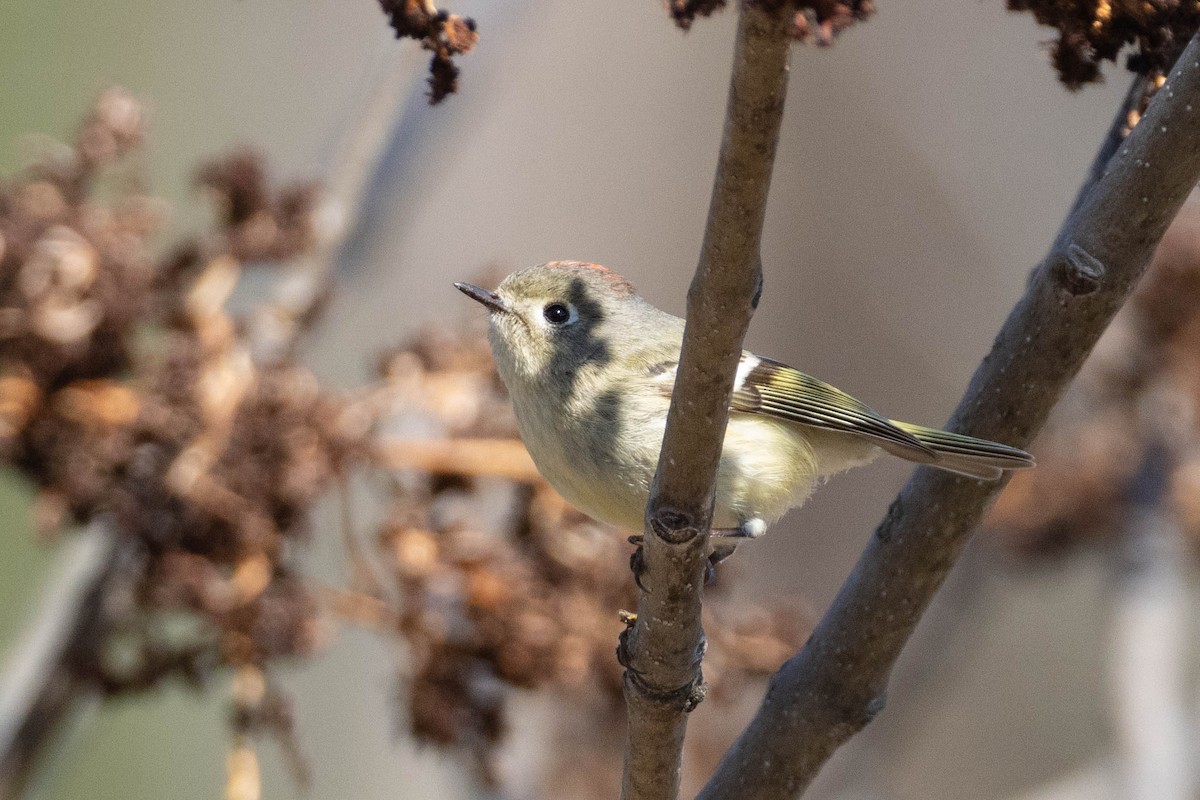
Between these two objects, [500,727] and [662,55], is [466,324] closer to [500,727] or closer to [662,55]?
[500,727]

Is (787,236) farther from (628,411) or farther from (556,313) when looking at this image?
(628,411)

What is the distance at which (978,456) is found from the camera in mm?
1728

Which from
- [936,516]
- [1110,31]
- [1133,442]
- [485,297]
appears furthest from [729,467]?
[1133,442]

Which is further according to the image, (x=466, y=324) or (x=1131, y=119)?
(x=466, y=324)

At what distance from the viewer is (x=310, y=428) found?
7.50 feet

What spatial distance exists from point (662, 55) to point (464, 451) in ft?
12.3

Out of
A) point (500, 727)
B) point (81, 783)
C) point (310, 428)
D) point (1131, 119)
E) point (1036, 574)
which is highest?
point (1036, 574)

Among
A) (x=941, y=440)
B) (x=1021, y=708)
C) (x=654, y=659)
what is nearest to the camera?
(x=654, y=659)

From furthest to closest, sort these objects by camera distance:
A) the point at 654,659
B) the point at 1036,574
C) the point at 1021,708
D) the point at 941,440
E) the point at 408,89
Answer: the point at 1021,708 < the point at 1036,574 < the point at 408,89 < the point at 941,440 < the point at 654,659

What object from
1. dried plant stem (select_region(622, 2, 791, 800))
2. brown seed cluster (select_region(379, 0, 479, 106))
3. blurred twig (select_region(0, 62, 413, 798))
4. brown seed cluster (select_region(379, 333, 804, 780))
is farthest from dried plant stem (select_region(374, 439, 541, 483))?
brown seed cluster (select_region(379, 0, 479, 106))

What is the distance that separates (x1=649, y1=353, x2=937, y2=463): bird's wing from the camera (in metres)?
2.08

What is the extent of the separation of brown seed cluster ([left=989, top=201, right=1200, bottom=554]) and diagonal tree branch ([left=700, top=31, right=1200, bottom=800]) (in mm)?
1999

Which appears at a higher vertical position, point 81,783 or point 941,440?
point 941,440

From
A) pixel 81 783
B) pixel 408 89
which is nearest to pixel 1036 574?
pixel 408 89
